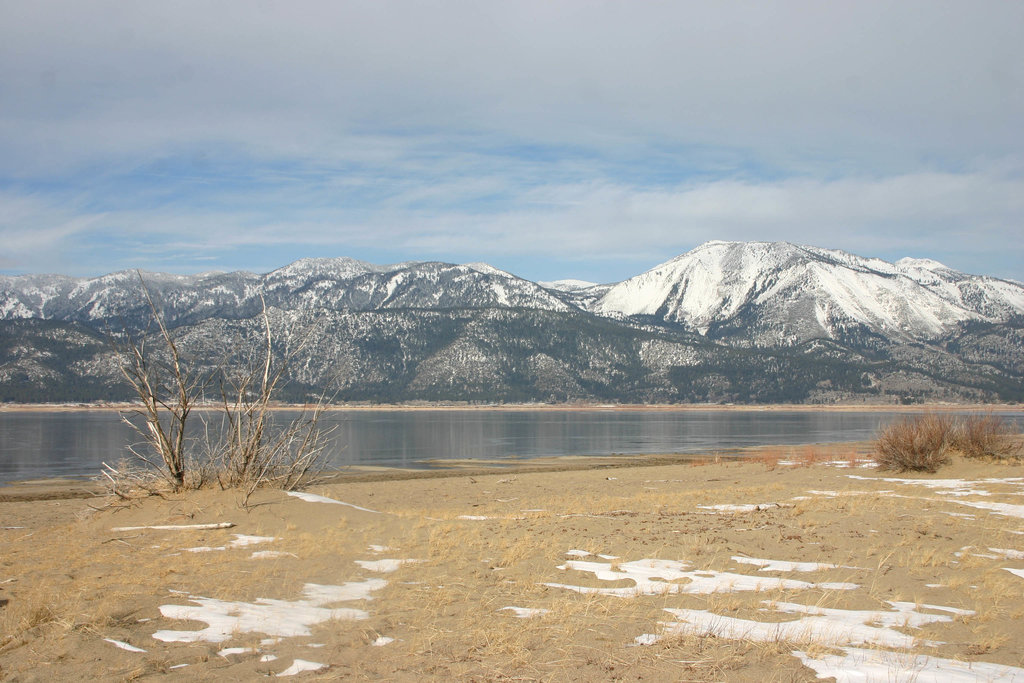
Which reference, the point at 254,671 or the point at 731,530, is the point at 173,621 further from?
the point at 731,530

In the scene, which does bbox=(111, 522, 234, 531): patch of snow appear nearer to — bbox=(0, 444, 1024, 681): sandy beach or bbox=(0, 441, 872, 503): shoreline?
bbox=(0, 444, 1024, 681): sandy beach

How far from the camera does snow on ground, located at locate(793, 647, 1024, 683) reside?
25.2ft

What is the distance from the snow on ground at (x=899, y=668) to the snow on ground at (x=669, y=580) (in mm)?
3199

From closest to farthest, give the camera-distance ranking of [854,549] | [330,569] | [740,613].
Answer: [740,613], [330,569], [854,549]

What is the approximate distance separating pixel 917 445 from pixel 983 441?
12.9ft

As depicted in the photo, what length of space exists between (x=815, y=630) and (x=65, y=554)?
12.8 meters

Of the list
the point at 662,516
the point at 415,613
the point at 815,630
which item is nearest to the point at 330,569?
the point at 415,613

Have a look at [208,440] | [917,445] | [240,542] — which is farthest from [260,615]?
[917,445]

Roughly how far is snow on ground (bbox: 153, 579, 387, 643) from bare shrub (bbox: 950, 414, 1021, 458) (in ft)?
92.1

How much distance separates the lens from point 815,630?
962 cm

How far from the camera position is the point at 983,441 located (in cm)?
3075

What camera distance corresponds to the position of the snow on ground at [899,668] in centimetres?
770

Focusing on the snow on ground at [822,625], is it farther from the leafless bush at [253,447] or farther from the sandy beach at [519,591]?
the leafless bush at [253,447]

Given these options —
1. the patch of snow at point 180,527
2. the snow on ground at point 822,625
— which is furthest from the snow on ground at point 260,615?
the patch of snow at point 180,527
